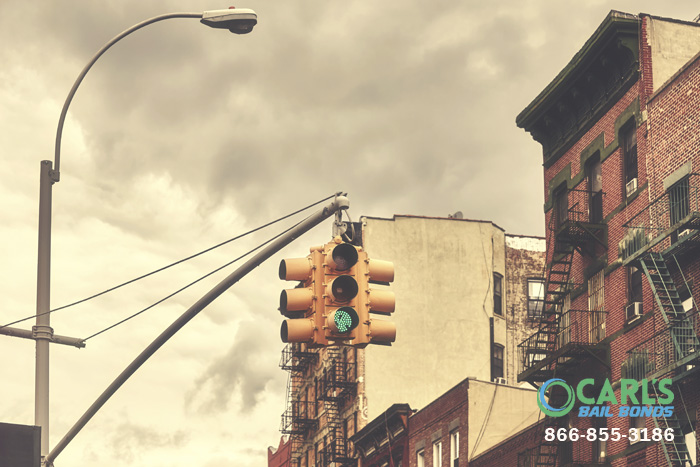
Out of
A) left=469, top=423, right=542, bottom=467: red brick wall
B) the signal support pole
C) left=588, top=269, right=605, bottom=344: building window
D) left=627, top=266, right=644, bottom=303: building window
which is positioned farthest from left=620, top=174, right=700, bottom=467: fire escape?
the signal support pole

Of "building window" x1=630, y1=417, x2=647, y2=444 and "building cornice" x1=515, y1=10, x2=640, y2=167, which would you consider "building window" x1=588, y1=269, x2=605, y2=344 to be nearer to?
"building window" x1=630, y1=417, x2=647, y2=444

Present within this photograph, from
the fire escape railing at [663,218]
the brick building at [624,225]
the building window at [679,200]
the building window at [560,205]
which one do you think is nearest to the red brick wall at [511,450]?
the brick building at [624,225]

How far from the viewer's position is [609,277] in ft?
131

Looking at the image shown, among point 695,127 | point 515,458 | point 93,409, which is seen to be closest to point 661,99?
point 695,127

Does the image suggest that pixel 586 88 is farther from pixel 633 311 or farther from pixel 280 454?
pixel 280 454

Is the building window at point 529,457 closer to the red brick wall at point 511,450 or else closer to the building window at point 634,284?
the red brick wall at point 511,450

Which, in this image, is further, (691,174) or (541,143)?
(541,143)

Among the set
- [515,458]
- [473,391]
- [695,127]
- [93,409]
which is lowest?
[93,409]

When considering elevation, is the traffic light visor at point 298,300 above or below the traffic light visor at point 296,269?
below

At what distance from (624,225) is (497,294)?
32777 millimetres

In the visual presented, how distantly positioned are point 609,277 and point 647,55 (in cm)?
734

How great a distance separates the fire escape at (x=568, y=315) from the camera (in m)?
Result: 40.4

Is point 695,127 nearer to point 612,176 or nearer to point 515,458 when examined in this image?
point 612,176

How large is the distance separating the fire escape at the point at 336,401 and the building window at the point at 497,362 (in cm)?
781
